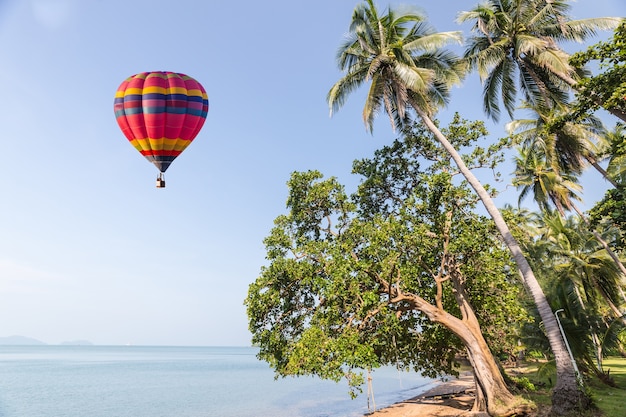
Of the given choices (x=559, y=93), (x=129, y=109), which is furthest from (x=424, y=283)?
(x=129, y=109)

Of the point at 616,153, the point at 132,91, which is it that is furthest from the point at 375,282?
the point at 132,91

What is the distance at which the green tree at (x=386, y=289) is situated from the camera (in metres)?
12.8

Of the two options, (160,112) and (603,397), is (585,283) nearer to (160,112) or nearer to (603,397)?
(603,397)

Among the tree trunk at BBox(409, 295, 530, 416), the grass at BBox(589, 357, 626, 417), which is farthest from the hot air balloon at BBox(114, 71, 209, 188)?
the grass at BBox(589, 357, 626, 417)

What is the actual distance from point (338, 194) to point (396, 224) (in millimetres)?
3386

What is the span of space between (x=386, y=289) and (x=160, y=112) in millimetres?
12475

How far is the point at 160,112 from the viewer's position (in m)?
15.4

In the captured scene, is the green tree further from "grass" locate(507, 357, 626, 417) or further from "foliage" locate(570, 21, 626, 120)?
"foliage" locate(570, 21, 626, 120)

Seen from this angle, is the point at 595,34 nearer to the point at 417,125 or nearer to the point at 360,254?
the point at 417,125

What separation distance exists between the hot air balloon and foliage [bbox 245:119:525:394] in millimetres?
5709

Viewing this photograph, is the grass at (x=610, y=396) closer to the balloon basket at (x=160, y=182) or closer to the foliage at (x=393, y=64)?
the foliage at (x=393, y=64)

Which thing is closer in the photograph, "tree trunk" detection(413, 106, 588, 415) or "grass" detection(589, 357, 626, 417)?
"tree trunk" detection(413, 106, 588, 415)

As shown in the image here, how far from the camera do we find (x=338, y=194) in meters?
16.8

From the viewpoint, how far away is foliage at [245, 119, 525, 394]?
13031 mm
